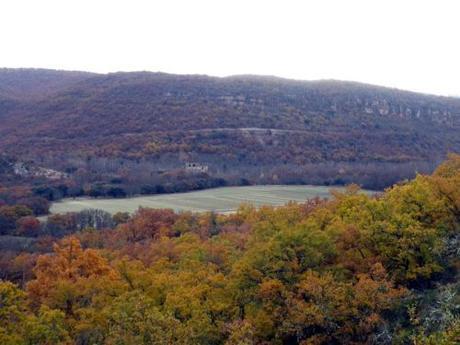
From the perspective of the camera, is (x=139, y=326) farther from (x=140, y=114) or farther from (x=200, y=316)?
(x=140, y=114)

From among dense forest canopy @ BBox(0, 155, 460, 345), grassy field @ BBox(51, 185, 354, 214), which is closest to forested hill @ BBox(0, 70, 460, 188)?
grassy field @ BBox(51, 185, 354, 214)

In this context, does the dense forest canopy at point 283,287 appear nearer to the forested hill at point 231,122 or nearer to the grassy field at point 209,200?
the grassy field at point 209,200

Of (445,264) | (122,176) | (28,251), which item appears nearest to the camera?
(445,264)

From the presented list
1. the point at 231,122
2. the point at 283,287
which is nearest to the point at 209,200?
the point at 231,122

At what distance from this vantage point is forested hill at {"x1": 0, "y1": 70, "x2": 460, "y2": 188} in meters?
107

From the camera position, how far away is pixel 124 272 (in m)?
29.0

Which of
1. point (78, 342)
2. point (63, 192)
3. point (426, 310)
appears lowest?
point (63, 192)

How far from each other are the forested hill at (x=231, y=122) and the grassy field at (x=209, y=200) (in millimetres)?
9778

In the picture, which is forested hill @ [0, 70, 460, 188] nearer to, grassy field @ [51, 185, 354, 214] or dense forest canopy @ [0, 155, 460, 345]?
grassy field @ [51, 185, 354, 214]

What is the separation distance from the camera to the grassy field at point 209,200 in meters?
70.9

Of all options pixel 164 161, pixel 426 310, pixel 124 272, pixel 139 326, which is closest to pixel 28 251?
pixel 124 272

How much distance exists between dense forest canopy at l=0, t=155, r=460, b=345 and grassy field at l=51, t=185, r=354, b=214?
3464 centimetres

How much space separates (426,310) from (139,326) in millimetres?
11234

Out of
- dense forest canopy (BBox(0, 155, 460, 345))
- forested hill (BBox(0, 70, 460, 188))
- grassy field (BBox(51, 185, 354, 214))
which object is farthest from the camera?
forested hill (BBox(0, 70, 460, 188))
